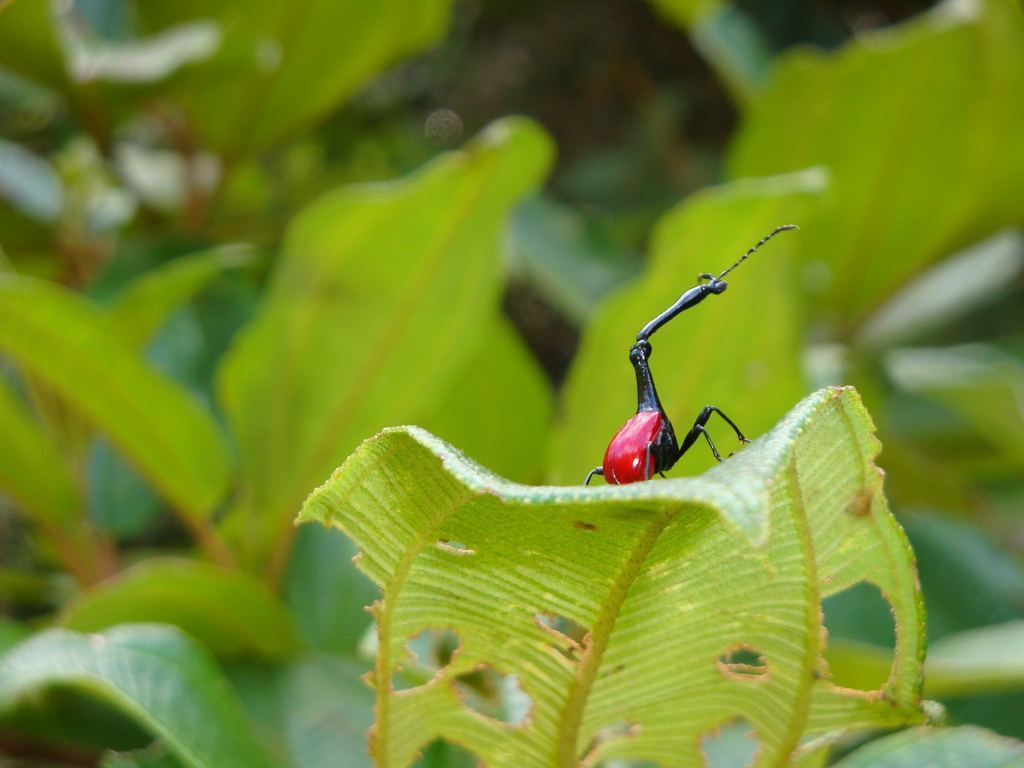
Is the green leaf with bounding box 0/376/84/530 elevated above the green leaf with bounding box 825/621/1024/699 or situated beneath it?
elevated above

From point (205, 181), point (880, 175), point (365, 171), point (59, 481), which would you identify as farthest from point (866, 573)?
point (365, 171)

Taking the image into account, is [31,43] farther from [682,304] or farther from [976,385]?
[976,385]

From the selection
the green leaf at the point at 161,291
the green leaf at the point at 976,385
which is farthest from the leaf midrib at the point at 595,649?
the green leaf at the point at 976,385

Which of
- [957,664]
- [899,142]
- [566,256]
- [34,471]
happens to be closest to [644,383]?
[957,664]

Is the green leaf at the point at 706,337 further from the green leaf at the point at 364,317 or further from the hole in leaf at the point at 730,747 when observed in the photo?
the hole in leaf at the point at 730,747

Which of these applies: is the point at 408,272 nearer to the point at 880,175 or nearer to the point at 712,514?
the point at 712,514

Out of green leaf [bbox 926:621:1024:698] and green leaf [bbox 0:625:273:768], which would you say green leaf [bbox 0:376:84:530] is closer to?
green leaf [bbox 0:625:273:768]

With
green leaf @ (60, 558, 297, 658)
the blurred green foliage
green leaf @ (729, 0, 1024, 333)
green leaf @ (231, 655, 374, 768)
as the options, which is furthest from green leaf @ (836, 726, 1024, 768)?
green leaf @ (729, 0, 1024, 333)
